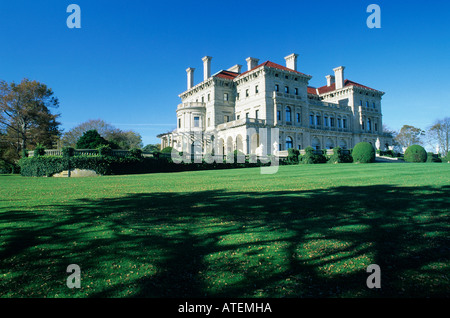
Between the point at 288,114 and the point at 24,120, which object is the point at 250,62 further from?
the point at 24,120

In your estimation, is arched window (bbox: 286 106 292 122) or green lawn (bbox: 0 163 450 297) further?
arched window (bbox: 286 106 292 122)

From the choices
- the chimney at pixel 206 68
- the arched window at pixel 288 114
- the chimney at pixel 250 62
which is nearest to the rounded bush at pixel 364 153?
the arched window at pixel 288 114

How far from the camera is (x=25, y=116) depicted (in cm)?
3978

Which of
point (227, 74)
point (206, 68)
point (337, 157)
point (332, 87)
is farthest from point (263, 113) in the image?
point (332, 87)

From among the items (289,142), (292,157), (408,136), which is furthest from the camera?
(408,136)

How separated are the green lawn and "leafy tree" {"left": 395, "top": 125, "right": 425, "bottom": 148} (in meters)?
80.4

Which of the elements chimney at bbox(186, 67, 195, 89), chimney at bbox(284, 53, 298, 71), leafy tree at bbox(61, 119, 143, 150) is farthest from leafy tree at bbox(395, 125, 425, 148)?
leafy tree at bbox(61, 119, 143, 150)

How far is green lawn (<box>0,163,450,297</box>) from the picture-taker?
133 inches

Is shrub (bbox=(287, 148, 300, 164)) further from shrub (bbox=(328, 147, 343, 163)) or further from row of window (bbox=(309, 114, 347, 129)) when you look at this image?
row of window (bbox=(309, 114, 347, 129))

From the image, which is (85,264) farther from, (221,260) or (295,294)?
(295,294)

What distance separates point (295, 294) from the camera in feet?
10.5

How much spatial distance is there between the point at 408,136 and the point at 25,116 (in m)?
88.8
